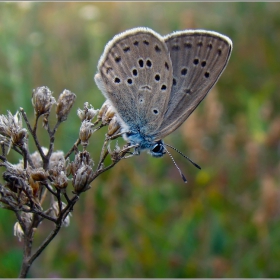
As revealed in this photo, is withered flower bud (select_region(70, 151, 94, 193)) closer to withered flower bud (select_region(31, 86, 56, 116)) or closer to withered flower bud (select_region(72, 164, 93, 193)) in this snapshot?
withered flower bud (select_region(72, 164, 93, 193))

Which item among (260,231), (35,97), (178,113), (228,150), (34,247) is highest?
(35,97)

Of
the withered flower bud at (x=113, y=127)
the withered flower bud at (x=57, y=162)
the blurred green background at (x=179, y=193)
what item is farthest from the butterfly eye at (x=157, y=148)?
the blurred green background at (x=179, y=193)

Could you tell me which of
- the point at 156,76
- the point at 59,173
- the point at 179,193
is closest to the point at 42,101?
the point at 59,173


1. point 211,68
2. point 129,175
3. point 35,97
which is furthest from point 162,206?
point 35,97

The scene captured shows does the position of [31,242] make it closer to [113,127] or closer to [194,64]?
[113,127]

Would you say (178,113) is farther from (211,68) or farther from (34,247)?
(34,247)

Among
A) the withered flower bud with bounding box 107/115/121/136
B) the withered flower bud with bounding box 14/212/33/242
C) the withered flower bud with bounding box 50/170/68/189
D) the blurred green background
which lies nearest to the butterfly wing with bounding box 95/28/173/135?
the withered flower bud with bounding box 107/115/121/136

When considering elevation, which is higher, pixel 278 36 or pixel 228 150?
pixel 278 36
